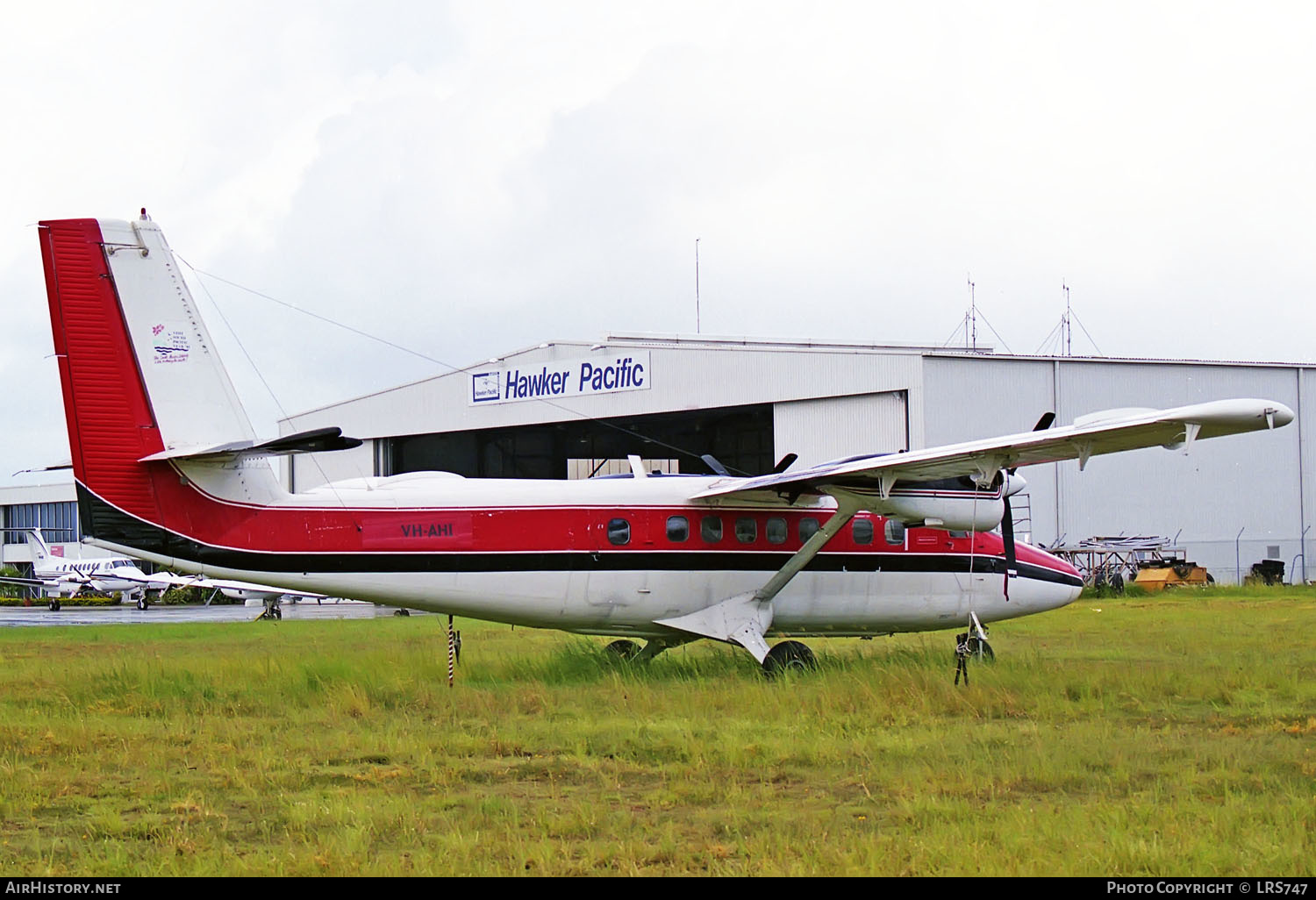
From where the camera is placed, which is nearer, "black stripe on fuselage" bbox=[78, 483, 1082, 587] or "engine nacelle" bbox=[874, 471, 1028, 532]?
"black stripe on fuselage" bbox=[78, 483, 1082, 587]

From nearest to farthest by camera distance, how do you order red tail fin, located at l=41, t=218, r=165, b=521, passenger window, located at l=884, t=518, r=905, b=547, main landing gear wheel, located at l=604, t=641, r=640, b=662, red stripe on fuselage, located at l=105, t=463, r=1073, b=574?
red tail fin, located at l=41, t=218, r=165, b=521, red stripe on fuselage, located at l=105, t=463, r=1073, b=574, passenger window, located at l=884, t=518, r=905, b=547, main landing gear wheel, located at l=604, t=641, r=640, b=662

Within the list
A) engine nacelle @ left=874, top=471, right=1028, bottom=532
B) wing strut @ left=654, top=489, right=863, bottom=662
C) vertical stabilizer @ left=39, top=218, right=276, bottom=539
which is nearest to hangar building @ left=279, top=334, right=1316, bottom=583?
engine nacelle @ left=874, top=471, right=1028, bottom=532

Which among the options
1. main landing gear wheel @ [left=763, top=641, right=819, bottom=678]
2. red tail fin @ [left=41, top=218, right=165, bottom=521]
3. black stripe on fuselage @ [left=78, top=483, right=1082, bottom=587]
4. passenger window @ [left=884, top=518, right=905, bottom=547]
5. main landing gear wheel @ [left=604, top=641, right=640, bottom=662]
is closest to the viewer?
red tail fin @ [left=41, top=218, right=165, bottom=521]

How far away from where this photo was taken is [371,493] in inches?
696

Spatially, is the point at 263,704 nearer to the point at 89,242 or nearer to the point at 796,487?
the point at 89,242

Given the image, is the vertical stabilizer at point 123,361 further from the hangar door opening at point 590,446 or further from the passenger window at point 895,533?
the hangar door opening at point 590,446

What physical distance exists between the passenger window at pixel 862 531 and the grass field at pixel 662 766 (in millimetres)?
1789

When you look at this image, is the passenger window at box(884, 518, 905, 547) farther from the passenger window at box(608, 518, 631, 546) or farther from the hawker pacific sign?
the hawker pacific sign

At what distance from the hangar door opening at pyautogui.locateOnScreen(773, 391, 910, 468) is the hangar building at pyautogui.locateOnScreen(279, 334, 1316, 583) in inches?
2.0

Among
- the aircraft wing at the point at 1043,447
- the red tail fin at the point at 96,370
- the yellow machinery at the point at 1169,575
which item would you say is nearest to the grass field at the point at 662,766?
the aircraft wing at the point at 1043,447

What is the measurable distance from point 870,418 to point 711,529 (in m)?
25.5

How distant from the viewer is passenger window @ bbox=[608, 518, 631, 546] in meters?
18.8

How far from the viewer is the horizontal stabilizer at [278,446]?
14141 millimetres

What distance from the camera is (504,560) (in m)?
18.1
